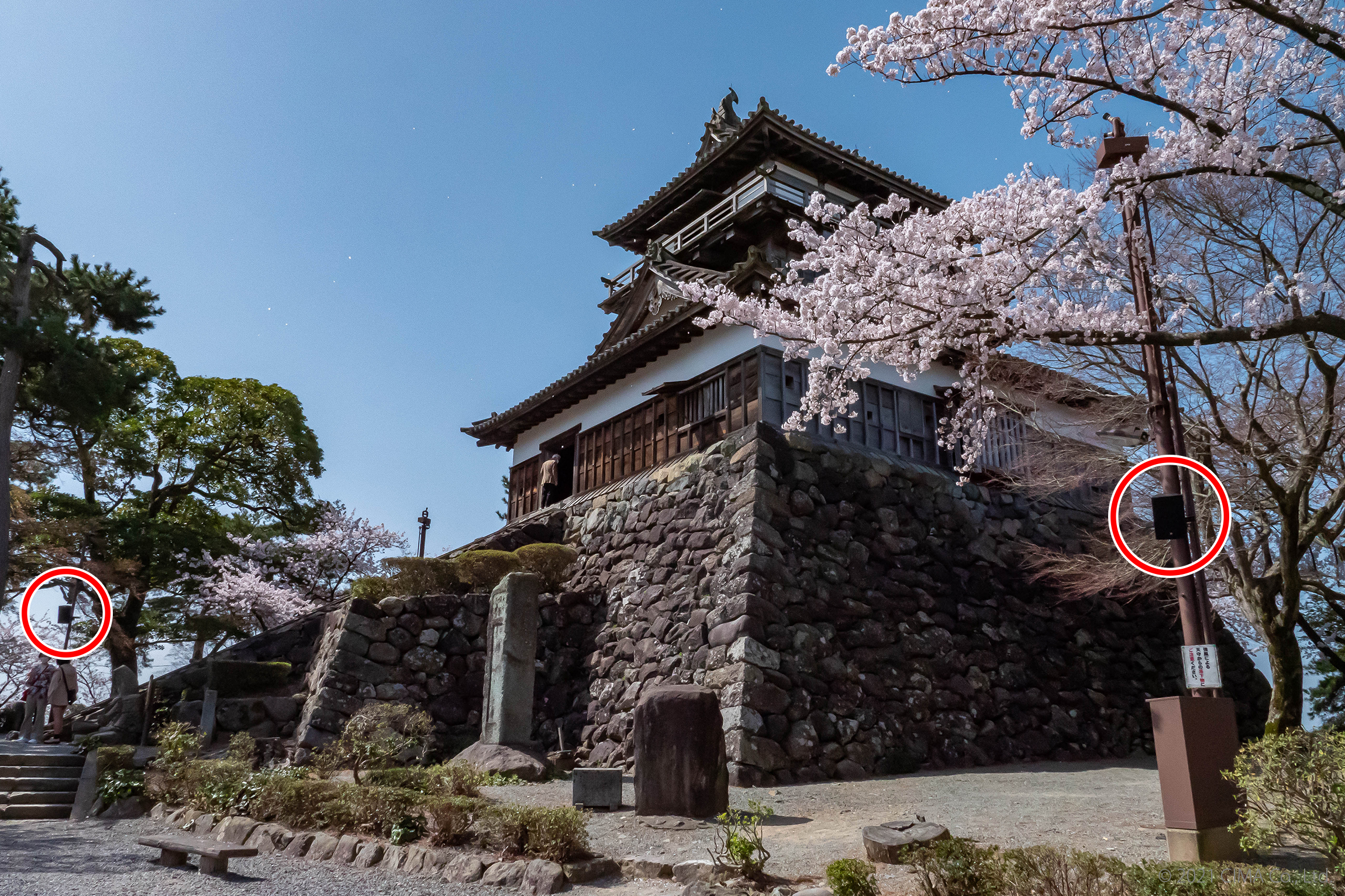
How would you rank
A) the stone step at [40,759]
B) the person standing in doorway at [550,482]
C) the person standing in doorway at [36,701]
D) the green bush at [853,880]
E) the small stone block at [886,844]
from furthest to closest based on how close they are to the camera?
the person standing in doorway at [550,482]
the person standing in doorway at [36,701]
the stone step at [40,759]
the small stone block at [886,844]
the green bush at [853,880]

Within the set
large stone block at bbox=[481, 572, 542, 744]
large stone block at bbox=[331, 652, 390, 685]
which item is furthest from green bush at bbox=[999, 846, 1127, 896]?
large stone block at bbox=[331, 652, 390, 685]

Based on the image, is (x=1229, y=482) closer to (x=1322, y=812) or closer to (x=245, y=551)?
(x=1322, y=812)

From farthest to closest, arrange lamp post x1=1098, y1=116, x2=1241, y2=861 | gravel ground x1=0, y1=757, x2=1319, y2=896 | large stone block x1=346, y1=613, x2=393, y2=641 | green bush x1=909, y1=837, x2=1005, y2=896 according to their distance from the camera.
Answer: large stone block x1=346, y1=613, x2=393, y2=641, gravel ground x1=0, y1=757, x2=1319, y2=896, lamp post x1=1098, y1=116, x2=1241, y2=861, green bush x1=909, y1=837, x2=1005, y2=896

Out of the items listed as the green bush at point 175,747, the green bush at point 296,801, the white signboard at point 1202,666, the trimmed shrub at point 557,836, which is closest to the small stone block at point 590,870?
the trimmed shrub at point 557,836

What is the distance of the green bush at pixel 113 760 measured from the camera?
38.0 ft

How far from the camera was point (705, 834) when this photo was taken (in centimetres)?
732

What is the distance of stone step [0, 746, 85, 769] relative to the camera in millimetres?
12556

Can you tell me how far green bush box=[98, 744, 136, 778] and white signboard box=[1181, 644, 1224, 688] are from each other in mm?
12730

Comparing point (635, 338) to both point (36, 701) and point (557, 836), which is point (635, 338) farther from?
point (36, 701)

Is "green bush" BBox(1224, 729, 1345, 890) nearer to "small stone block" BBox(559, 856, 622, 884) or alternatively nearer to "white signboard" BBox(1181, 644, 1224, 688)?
"white signboard" BBox(1181, 644, 1224, 688)

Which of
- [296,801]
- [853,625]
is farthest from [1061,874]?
[853,625]

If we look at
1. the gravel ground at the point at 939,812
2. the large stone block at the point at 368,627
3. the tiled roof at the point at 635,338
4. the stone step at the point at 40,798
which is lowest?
the stone step at the point at 40,798

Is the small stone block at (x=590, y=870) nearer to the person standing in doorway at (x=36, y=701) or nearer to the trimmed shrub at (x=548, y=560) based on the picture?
the trimmed shrub at (x=548, y=560)

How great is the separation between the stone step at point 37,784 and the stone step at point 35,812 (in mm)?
326
